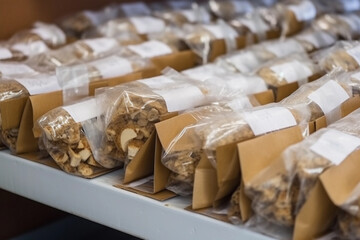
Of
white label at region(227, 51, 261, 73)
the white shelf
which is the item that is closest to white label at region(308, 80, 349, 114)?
the white shelf

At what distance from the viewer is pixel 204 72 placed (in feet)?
5.11

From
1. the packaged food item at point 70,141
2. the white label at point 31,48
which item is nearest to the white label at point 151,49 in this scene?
the white label at point 31,48

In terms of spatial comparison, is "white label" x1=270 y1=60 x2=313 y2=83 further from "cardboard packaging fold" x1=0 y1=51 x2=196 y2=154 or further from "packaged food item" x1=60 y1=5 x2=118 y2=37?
"packaged food item" x1=60 y1=5 x2=118 y2=37

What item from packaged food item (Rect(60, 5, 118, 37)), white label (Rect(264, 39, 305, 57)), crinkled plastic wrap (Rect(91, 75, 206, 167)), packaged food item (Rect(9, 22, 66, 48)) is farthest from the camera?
packaged food item (Rect(60, 5, 118, 37))

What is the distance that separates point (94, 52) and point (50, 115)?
56 cm

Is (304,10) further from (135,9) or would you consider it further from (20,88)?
(20,88)

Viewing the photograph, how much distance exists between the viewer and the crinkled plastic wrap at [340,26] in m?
2.04

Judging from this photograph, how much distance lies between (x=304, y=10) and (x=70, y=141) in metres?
1.32

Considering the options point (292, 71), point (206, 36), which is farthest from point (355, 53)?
point (206, 36)

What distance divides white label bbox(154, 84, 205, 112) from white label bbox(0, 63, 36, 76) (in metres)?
0.45

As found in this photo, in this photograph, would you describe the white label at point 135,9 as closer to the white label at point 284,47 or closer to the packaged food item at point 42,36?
the packaged food item at point 42,36

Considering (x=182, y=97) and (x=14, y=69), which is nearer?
(x=182, y=97)

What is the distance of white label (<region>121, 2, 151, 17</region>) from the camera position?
2350 mm

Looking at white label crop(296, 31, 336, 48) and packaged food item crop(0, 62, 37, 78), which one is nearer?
packaged food item crop(0, 62, 37, 78)
